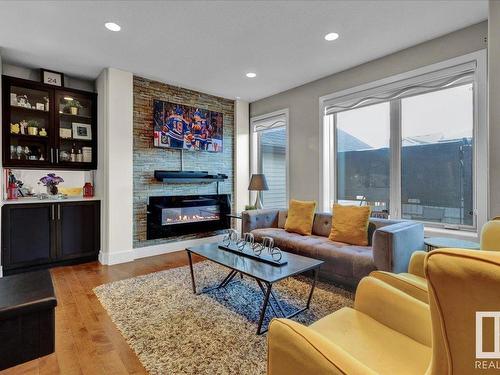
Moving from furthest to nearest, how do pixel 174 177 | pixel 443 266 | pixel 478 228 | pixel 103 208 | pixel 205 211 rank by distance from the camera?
pixel 205 211 → pixel 174 177 → pixel 103 208 → pixel 478 228 → pixel 443 266

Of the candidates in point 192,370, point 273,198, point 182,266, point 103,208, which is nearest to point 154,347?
point 192,370

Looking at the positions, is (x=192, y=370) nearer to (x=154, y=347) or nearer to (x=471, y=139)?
(x=154, y=347)

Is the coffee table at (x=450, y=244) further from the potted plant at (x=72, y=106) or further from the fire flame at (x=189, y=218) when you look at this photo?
the potted plant at (x=72, y=106)

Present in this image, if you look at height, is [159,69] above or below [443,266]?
above

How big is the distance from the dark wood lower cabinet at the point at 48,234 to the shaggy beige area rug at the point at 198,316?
1.23 meters

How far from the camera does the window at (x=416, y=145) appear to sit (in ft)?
9.33

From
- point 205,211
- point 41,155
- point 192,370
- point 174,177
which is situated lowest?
point 192,370

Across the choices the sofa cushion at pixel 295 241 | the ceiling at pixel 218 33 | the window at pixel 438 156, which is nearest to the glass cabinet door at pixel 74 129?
the ceiling at pixel 218 33

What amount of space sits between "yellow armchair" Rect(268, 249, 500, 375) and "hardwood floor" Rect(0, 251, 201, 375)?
1.25m

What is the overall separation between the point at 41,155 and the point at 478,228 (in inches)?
219

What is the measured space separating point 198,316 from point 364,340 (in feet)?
4.97

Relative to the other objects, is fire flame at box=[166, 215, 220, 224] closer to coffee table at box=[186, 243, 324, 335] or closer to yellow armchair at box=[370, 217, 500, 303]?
coffee table at box=[186, 243, 324, 335]

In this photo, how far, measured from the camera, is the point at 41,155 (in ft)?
12.6

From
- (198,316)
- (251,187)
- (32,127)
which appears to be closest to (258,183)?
(251,187)
